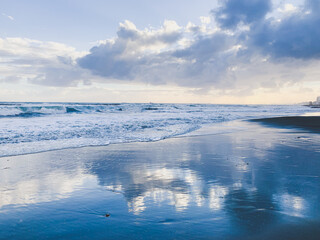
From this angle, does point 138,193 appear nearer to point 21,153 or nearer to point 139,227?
point 139,227

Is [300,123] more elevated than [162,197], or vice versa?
[300,123]

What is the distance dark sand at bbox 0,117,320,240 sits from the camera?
8.91 ft

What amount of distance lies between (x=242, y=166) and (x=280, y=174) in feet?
2.87

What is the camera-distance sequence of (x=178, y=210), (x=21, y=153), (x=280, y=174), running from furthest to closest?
1. (x=21, y=153)
2. (x=280, y=174)
3. (x=178, y=210)

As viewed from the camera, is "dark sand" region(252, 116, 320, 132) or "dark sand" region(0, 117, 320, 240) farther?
"dark sand" region(252, 116, 320, 132)

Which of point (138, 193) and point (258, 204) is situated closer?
point (258, 204)

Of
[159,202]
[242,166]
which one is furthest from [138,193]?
[242,166]

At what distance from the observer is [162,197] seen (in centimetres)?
364

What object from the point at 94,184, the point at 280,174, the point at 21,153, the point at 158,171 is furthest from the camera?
the point at 21,153

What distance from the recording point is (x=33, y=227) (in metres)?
2.85

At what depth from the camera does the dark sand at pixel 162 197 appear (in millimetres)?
2717

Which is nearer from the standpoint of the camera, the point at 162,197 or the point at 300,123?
the point at 162,197

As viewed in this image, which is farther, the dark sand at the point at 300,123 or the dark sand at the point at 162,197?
the dark sand at the point at 300,123

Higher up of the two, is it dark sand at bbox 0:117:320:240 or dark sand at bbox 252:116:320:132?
dark sand at bbox 252:116:320:132
